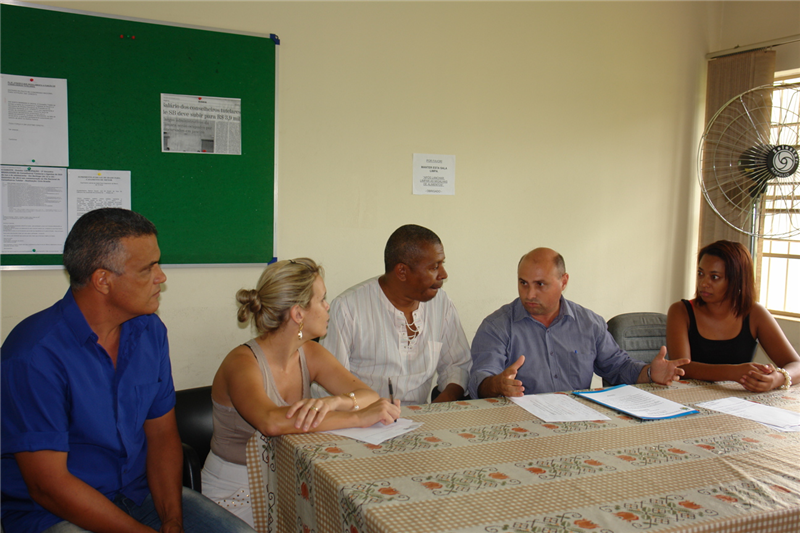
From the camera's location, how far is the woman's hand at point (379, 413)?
1637 mm

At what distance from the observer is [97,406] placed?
159 cm

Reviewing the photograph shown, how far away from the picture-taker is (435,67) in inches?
135

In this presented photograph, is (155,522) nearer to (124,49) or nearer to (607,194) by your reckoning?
(124,49)

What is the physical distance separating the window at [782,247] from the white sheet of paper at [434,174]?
2018mm

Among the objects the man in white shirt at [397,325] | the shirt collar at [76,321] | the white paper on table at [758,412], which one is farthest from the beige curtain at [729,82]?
the shirt collar at [76,321]

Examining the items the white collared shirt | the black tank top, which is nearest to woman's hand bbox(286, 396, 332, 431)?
the white collared shirt

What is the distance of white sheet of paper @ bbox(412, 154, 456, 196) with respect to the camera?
342cm

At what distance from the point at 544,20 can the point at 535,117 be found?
638mm

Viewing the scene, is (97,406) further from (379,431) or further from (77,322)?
(379,431)

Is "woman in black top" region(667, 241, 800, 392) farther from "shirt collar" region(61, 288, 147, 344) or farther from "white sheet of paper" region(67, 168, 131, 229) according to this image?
"white sheet of paper" region(67, 168, 131, 229)

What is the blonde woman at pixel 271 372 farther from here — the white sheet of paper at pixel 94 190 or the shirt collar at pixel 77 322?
the white sheet of paper at pixel 94 190

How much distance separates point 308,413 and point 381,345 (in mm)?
982

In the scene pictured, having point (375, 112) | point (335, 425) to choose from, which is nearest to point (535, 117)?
point (375, 112)

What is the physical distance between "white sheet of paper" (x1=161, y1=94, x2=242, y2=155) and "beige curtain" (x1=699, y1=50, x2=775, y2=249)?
130 inches
